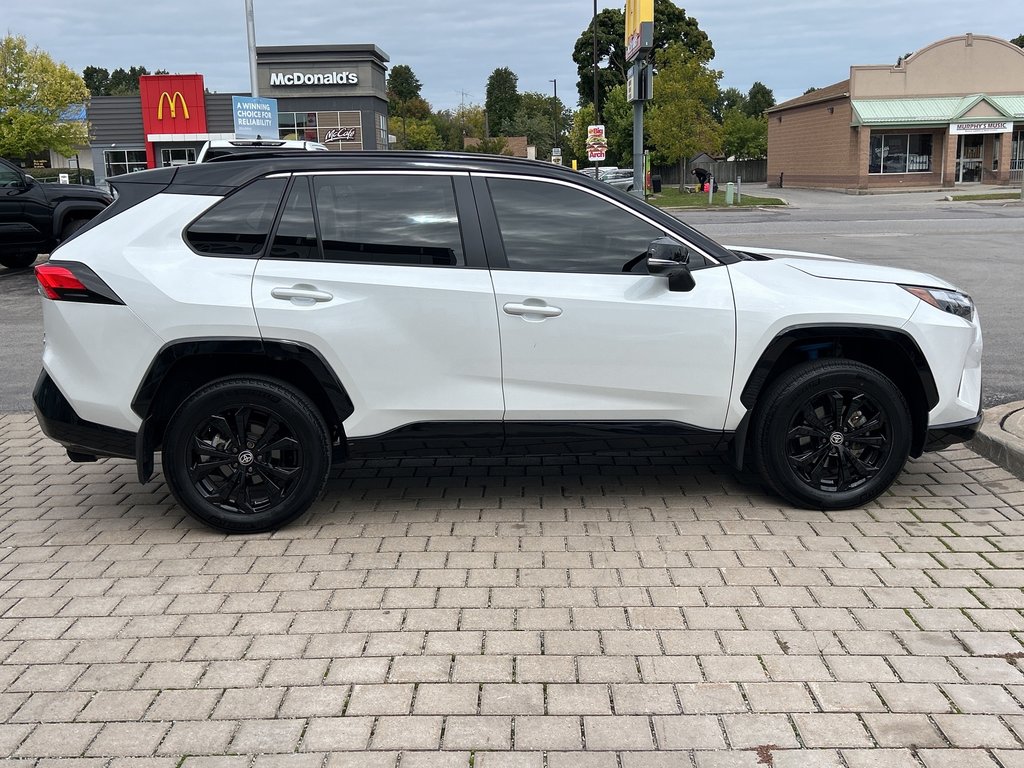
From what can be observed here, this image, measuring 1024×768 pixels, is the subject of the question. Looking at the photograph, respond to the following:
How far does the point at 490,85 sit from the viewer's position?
14775cm

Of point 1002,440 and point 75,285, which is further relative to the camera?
point 1002,440

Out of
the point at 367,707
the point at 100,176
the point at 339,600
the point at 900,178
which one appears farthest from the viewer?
the point at 100,176

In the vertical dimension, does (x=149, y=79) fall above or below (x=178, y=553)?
above

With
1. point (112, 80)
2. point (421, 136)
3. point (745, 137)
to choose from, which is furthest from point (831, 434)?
point (112, 80)

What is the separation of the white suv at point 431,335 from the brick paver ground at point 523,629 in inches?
16.4

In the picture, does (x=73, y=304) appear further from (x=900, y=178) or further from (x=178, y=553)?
(x=900, y=178)

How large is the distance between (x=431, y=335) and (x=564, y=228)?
0.86m

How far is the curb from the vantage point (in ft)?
18.5

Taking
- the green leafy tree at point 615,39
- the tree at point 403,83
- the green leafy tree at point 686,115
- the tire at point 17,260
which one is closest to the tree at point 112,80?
the tree at point 403,83

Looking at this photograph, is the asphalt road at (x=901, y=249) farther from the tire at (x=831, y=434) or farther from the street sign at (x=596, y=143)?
the street sign at (x=596, y=143)

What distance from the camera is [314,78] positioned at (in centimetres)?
6306

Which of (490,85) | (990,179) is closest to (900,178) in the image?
(990,179)

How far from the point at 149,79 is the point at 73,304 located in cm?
5710

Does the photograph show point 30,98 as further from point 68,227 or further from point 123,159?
point 68,227
